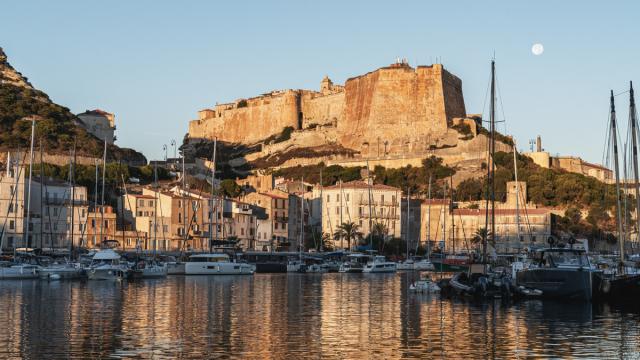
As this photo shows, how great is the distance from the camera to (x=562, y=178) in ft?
370

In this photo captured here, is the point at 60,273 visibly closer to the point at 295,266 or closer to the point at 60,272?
the point at 60,272

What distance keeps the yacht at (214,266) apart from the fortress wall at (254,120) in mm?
83151

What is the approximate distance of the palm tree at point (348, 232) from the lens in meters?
92.1

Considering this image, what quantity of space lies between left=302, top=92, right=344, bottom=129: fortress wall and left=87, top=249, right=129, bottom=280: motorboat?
279 ft

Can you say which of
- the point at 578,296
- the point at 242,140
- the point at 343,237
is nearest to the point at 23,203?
the point at 343,237

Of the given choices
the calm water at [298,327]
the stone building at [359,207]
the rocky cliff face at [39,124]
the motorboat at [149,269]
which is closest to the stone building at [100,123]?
the rocky cliff face at [39,124]

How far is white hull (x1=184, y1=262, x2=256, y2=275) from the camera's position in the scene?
217 feet

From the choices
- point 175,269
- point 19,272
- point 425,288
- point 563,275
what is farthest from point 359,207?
point 563,275

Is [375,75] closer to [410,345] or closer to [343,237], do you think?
[343,237]

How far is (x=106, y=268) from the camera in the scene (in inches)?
2240

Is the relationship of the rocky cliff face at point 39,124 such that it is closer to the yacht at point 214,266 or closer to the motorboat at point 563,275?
the yacht at point 214,266

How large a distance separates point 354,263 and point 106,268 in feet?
84.0

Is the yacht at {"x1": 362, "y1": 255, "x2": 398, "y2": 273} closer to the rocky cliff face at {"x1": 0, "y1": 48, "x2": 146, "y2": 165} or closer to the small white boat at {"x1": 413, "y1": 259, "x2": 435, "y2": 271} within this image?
the small white boat at {"x1": 413, "y1": 259, "x2": 435, "y2": 271}

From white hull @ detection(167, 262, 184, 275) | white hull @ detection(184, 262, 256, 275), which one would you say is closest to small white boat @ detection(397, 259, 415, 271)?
white hull @ detection(184, 262, 256, 275)
